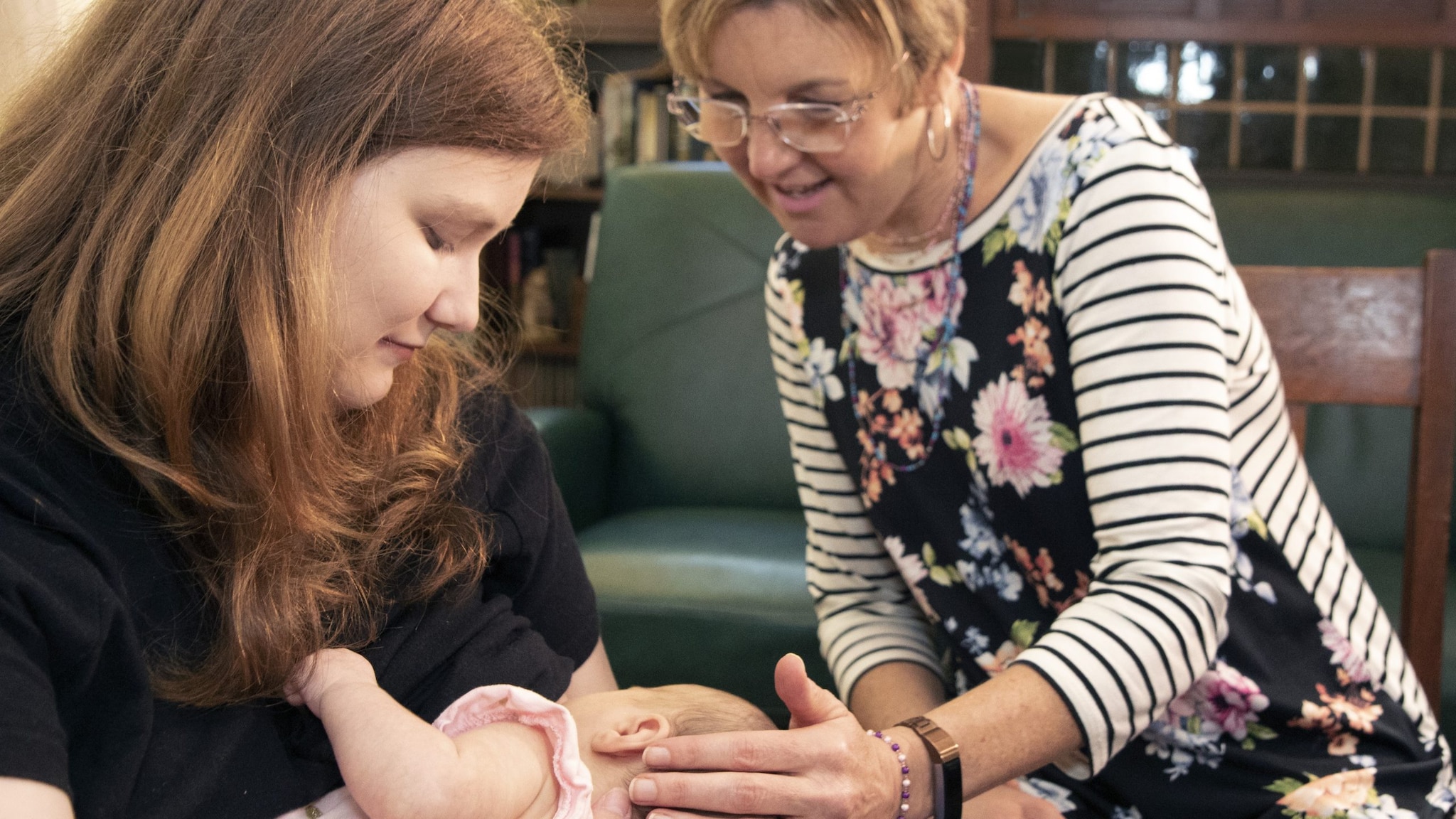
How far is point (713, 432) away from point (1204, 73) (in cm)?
163

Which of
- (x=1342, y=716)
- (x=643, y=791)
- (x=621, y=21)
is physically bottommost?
(x=1342, y=716)

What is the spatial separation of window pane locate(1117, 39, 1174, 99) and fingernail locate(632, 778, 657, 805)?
2722 mm

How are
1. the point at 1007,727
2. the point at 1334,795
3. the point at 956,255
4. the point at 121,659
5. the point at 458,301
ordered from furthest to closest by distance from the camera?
1. the point at 956,255
2. the point at 1334,795
3. the point at 1007,727
4. the point at 458,301
5. the point at 121,659

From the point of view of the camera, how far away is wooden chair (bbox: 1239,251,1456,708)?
1.39 metres

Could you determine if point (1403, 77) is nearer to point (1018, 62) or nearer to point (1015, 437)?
point (1018, 62)

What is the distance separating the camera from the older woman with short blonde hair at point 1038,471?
42.0 inches

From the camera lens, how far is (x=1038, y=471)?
1.21 m

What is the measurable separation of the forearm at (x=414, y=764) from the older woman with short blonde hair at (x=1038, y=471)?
0.11 metres

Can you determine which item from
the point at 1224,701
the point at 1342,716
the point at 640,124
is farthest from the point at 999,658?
the point at 640,124

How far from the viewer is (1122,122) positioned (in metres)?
1.18

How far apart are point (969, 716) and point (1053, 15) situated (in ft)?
8.39

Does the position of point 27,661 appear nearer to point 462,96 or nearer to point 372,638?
point 372,638

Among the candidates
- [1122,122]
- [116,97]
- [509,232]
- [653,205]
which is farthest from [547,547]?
[509,232]

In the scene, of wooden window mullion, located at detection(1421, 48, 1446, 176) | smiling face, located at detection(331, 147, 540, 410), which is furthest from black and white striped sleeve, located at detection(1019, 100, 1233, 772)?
wooden window mullion, located at detection(1421, 48, 1446, 176)
